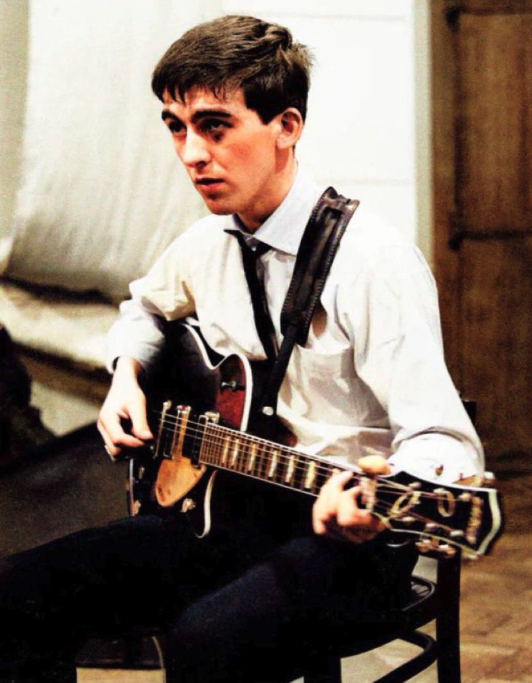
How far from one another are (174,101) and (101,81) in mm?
1201

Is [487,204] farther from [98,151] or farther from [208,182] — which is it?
[208,182]

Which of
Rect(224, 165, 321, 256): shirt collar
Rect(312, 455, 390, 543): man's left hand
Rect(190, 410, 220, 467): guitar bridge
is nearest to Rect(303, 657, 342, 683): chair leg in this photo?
Rect(312, 455, 390, 543): man's left hand

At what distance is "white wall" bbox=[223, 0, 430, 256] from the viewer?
2877 mm

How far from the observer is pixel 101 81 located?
2.86m

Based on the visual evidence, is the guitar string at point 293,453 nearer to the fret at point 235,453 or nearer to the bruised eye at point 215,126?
the fret at point 235,453

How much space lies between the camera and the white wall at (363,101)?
288 cm

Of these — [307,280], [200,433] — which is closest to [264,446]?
[200,433]

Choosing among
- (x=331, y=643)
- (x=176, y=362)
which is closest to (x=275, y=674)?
(x=331, y=643)

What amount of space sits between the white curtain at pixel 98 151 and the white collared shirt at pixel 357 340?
3.10 ft

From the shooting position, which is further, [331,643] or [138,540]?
[138,540]

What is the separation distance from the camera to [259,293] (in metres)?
1.82

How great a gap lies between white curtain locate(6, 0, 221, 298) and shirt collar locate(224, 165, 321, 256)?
1.17 meters

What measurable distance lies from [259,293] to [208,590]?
0.55 metres

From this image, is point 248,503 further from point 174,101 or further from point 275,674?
point 174,101
